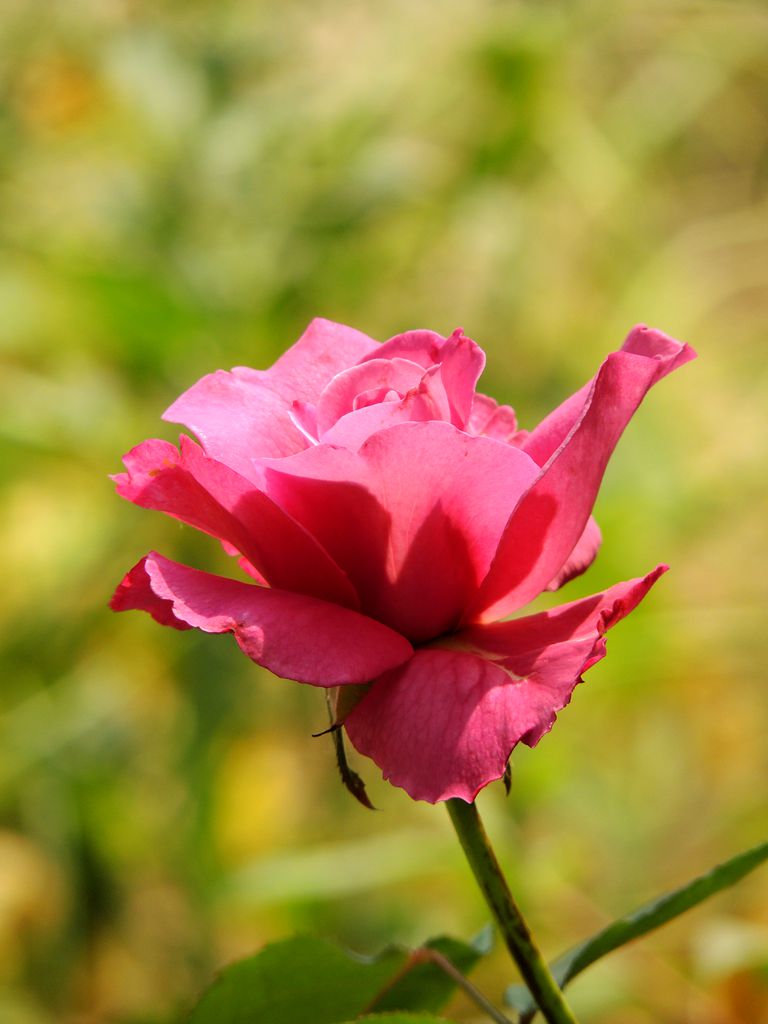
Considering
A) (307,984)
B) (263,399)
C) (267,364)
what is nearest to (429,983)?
(307,984)

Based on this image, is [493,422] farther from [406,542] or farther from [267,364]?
[267,364]

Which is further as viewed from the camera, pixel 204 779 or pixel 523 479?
pixel 204 779

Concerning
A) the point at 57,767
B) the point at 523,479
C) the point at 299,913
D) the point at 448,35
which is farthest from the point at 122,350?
the point at 523,479

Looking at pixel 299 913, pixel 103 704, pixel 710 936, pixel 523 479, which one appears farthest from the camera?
pixel 103 704

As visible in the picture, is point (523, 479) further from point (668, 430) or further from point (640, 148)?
point (640, 148)

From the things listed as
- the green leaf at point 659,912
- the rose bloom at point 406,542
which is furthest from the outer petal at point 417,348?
the green leaf at point 659,912

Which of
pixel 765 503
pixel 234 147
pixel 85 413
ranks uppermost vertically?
pixel 234 147
